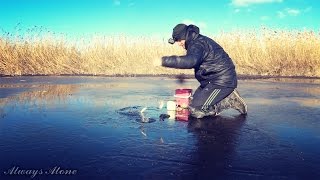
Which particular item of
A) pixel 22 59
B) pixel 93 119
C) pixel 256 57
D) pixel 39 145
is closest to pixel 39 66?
pixel 22 59

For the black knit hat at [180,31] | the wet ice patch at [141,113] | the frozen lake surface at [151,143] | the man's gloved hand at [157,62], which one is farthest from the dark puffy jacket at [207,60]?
the wet ice patch at [141,113]

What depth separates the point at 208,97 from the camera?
5.79m

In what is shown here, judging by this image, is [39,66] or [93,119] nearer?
[93,119]

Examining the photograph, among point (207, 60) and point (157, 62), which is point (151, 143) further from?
point (207, 60)

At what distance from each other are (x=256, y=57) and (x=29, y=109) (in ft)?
38.2

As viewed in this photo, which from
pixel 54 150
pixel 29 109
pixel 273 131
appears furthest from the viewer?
pixel 29 109

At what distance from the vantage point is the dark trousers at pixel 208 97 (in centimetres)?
577

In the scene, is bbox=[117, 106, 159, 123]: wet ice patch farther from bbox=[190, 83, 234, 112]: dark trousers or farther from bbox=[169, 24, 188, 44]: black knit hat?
bbox=[169, 24, 188, 44]: black knit hat

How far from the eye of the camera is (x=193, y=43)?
17.9 feet

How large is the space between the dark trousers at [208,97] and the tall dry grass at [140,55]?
32.7 feet

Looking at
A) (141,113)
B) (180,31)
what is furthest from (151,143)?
(180,31)

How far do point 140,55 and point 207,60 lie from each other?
38.3 ft

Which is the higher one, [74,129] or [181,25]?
[181,25]

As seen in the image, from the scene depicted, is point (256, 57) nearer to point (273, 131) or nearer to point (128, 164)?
point (273, 131)
